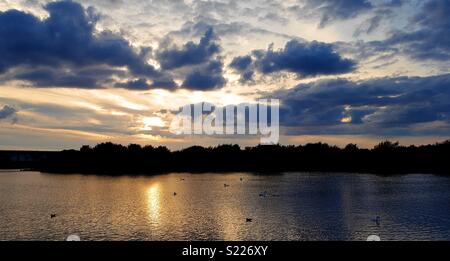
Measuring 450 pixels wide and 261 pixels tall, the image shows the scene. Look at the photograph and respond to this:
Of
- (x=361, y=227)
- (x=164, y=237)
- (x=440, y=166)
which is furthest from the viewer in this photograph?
(x=440, y=166)

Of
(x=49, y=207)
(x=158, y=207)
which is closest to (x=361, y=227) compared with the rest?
(x=158, y=207)

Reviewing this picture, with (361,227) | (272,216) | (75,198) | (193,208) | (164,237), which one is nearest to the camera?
(164,237)

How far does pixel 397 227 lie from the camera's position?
154ft

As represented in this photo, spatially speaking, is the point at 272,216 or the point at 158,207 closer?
the point at 272,216

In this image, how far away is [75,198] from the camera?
7906 centimetres

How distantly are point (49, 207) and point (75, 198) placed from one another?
45.1 ft
